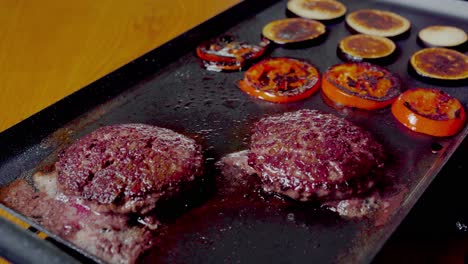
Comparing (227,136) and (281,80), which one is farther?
(281,80)

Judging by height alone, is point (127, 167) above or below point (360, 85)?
above

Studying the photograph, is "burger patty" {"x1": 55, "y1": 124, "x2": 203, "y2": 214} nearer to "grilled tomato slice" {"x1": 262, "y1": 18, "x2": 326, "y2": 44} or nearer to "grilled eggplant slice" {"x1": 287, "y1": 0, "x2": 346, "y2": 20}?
"grilled tomato slice" {"x1": 262, "y1": 18, "x2": 326, "y2": 44}

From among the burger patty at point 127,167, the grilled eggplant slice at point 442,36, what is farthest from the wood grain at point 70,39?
the grilled eggplant slice at point 442,36

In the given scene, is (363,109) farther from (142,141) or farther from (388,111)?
(142,141)

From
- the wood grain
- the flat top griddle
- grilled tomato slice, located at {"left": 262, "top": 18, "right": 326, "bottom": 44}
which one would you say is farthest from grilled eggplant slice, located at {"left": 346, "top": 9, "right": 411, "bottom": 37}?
the wood grain

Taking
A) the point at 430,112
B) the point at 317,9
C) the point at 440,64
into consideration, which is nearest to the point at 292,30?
the point at 317,9

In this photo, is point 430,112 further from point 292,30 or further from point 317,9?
point 317,9

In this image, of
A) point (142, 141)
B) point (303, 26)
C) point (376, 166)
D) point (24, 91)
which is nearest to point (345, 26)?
point (303, 26)
